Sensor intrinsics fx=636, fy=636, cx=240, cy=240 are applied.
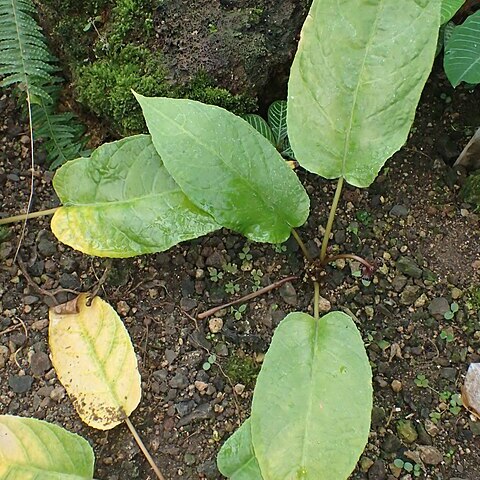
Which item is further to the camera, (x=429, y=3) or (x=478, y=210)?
(x=478, y=210)

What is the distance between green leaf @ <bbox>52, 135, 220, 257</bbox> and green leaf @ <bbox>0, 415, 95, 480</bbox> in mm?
336

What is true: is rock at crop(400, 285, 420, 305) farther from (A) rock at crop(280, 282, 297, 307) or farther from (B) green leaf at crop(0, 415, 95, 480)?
(B) green leaf at crop(0, 415, 95, 480)

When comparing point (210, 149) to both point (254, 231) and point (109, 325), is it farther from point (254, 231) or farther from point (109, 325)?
point (109, 325)

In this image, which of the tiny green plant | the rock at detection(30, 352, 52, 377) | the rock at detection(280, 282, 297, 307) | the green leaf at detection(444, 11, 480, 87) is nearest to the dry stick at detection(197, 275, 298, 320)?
the rock at detection(280, 282, 297, 307)

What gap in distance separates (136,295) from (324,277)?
0.40 metres

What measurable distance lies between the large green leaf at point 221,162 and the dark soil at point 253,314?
19 cm

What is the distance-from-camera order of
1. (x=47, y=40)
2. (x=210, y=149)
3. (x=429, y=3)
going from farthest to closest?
1. (x=47, y=40)
2. (x=210, y=149)
3. (x=429, y=3)

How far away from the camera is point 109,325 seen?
4.06ft

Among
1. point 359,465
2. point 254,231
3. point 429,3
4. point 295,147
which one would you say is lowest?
point 359,465

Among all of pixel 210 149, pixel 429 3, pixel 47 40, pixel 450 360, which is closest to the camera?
pixel 429 3

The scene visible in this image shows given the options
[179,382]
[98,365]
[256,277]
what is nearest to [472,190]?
[256,277]

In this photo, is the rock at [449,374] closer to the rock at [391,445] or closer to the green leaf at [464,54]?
the rock at [391,445]

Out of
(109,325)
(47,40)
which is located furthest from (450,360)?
(47,40)

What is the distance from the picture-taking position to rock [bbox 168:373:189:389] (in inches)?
50.4
